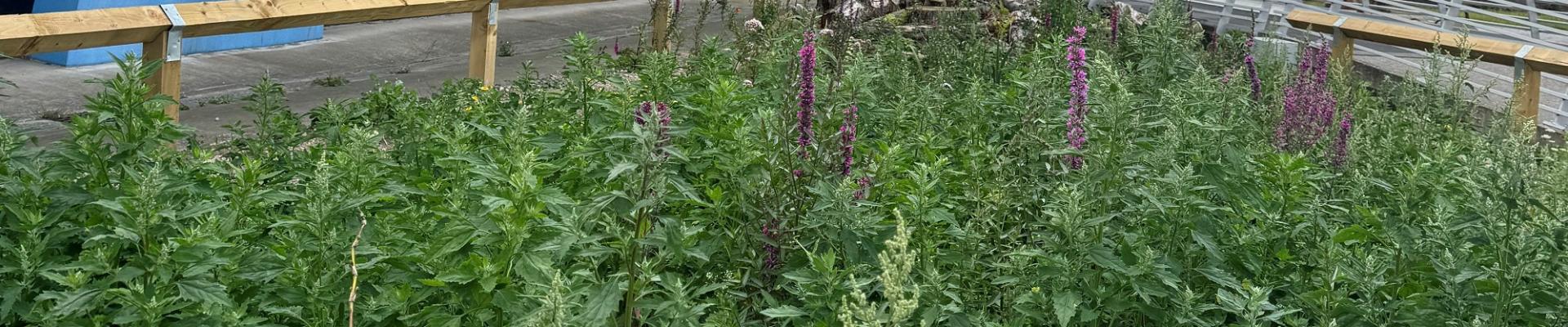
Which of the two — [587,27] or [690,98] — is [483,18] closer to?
[690,98]

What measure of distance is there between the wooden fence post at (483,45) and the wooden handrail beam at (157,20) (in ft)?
1.73

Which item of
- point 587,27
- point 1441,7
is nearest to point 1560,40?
point 1441,7

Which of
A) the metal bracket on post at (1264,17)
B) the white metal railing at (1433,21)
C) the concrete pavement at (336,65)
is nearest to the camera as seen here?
the concrete pavement at (336,65)

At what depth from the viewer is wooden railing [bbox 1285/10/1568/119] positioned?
7.20 meters

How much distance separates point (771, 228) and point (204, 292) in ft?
4.27

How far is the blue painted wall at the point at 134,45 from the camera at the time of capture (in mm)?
9078

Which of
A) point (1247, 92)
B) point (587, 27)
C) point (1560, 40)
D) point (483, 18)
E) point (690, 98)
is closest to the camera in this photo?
point (690, 98)

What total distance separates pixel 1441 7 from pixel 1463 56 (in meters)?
5.20

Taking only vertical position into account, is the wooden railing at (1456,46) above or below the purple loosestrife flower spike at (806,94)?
above

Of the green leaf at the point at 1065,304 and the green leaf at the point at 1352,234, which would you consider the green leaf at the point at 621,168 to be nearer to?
the green leaf at the point at 1065,304

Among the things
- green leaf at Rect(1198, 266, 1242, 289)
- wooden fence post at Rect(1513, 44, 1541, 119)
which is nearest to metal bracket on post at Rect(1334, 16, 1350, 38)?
wooden fence post at Rect(1513, 44, 1541, 119)

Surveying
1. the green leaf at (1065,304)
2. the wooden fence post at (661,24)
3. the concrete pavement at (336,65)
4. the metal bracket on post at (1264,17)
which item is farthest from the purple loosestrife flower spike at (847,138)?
the metal bracket on post at (1264,17)

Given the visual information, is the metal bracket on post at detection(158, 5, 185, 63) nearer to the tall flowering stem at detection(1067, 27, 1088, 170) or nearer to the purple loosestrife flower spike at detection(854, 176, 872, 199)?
the purple loosestrife flower spike at detection(854, 176, 872, 199)

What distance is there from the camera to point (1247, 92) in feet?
19.2
